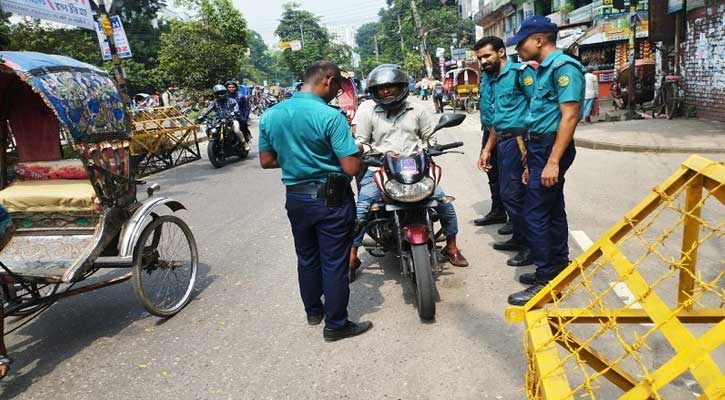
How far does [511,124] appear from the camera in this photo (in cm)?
428

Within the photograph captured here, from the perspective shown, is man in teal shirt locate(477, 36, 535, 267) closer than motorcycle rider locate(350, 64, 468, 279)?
No

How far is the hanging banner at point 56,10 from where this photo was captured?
8953 mm

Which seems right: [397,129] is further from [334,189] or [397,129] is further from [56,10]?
[56,10]

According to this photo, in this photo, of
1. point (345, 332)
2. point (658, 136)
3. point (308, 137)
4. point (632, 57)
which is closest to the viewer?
point (308, 137)

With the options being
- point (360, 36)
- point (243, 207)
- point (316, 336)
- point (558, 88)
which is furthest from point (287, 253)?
point (360, 36)

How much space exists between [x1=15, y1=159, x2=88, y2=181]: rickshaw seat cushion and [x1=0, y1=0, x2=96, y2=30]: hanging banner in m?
5.77

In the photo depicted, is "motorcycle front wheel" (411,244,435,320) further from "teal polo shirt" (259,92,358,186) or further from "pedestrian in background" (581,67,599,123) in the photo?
"pedestrian in background" (581,67,599,123)

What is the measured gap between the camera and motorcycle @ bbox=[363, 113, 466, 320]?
11.0 feet

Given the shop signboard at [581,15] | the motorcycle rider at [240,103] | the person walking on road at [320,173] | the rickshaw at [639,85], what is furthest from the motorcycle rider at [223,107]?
the shop signboard at [581,15]

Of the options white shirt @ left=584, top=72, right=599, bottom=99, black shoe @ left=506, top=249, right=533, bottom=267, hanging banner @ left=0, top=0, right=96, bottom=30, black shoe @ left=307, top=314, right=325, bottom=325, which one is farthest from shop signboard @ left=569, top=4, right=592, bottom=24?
black shoe @ left=307, top=314, right=325, bottom=325

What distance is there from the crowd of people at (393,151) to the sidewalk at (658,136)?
215 inches

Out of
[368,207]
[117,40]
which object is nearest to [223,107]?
[117,40]

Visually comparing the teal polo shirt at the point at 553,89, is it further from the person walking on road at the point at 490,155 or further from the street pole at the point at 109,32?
the street pole at the point at 109,32

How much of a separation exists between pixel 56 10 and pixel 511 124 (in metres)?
9.56
